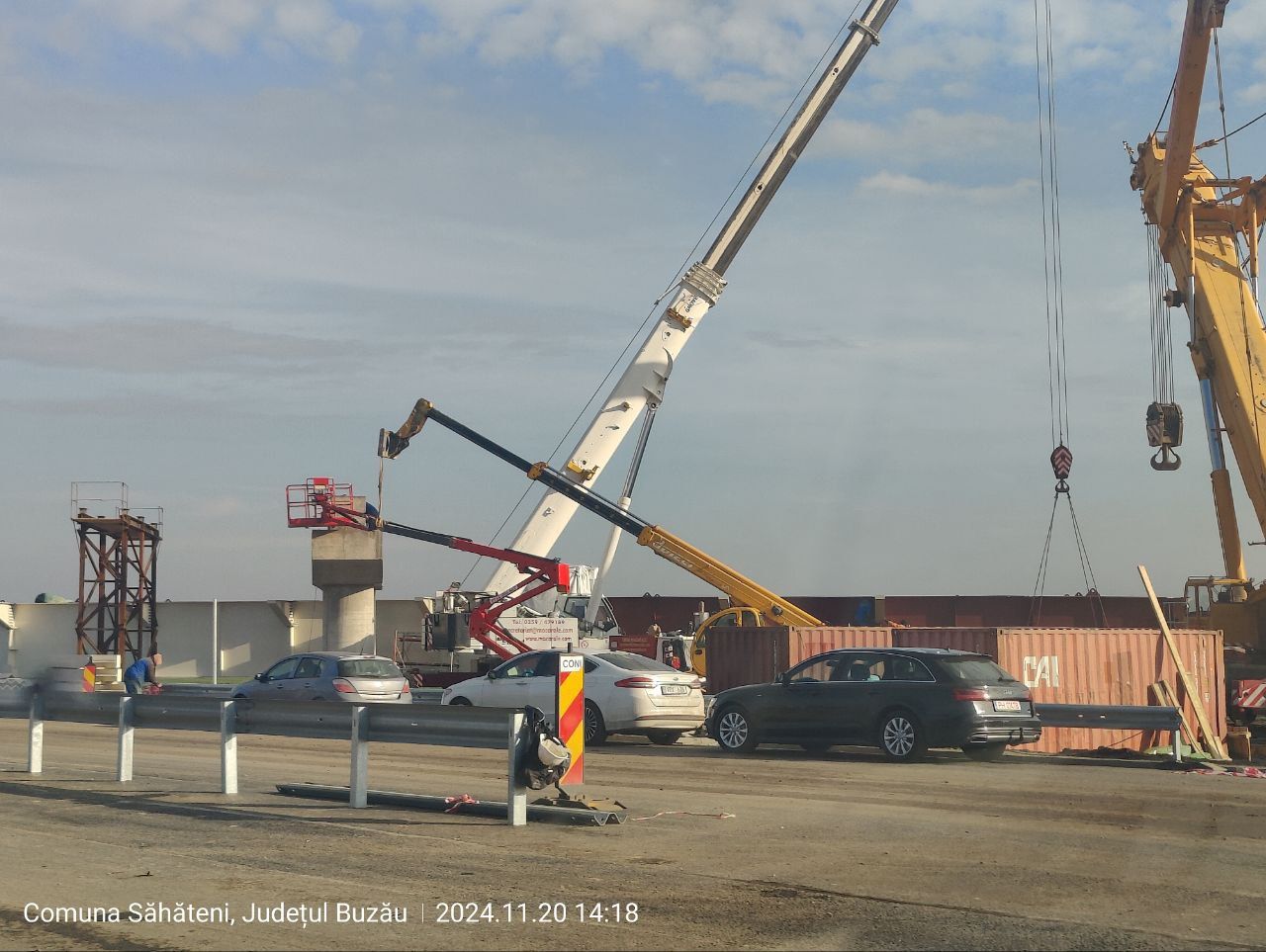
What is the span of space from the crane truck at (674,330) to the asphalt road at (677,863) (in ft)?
67.7

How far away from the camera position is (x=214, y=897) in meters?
8.22

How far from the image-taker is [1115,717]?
62.0ft

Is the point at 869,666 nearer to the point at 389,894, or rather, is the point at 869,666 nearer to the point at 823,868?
the point at 823,868

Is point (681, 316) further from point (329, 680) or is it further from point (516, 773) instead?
point (516, 773)

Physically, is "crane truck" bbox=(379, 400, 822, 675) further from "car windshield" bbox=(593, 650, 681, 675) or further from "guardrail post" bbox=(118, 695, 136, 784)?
"guardrail post" bbox=(118, 695, 136, 784)

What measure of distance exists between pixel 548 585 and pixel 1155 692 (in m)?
16.5

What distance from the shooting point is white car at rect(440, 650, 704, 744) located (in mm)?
20062

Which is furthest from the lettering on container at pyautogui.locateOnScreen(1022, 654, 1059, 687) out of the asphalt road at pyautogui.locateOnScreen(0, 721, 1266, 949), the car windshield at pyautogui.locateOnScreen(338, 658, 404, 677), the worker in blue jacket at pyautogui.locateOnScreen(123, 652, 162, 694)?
the worker in blue jacket at pyautogui.locateOnScreen(123, 652, 162, 694)

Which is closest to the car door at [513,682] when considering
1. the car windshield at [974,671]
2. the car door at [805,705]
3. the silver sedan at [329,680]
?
the silver sedan at [329,680]

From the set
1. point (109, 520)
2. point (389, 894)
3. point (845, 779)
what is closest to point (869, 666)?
point (845, 779)

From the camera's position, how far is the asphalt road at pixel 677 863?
7.40 meters

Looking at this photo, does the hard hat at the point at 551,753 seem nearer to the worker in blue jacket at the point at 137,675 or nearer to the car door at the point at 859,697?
the car door at the point at 859,697

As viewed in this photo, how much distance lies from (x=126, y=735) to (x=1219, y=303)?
21.0 meters

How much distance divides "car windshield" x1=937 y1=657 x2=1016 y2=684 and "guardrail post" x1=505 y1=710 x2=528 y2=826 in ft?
26.0
